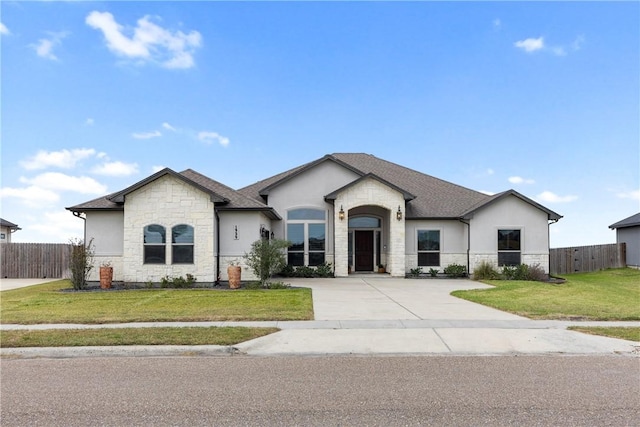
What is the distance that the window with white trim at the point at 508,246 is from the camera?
934 inches

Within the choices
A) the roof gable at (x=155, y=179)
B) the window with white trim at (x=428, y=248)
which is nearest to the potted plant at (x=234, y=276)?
the roof gable at (x=155, y=179)

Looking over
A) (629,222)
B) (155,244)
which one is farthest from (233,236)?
(629,222)

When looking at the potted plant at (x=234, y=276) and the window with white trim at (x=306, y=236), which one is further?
the window with white trim at (x=306, y=236)

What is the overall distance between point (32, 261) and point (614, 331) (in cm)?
2791

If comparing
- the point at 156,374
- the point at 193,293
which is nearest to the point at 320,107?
the point at 193,293

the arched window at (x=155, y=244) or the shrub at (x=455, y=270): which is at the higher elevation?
the arched window at (x=155, y=244)

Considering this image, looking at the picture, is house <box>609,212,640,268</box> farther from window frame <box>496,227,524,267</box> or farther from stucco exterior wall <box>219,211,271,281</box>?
stucco exterior wall <box>219,211,271,281</box>

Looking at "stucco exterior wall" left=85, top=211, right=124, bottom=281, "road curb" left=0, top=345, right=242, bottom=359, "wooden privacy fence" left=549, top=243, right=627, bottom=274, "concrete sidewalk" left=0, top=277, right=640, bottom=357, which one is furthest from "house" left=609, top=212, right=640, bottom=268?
"road curb" left=0, top=345, right=242, bottom=359

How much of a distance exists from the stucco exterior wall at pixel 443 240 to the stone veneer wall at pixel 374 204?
1279 mm

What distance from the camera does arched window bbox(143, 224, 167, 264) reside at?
63.4 ft

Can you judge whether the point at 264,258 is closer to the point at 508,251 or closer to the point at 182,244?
→ the point at 182,244

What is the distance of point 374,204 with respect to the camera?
23.4 m

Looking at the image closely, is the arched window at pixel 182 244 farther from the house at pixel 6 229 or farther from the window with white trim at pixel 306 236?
the house at pixel 6 229

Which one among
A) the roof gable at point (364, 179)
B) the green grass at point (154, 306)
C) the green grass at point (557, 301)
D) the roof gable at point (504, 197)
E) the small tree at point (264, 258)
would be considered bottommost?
the green grass at point (557, 301)
